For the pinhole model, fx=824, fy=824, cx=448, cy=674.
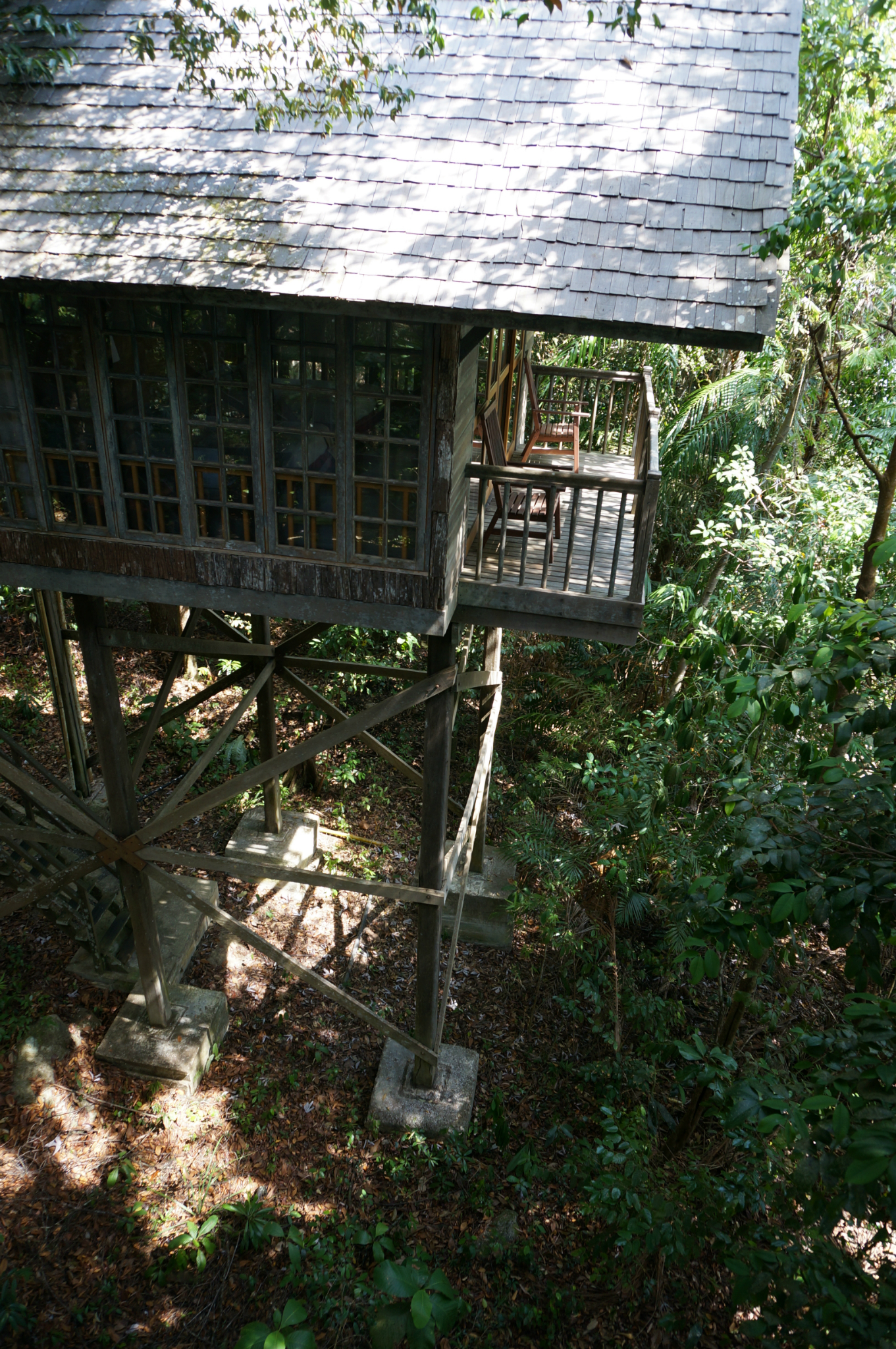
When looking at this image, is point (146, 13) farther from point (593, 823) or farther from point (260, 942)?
point (593, 823)

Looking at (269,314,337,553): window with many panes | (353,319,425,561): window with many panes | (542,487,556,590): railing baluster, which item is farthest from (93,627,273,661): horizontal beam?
(542,487,556,590): railing baluster

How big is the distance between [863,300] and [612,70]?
431 cm

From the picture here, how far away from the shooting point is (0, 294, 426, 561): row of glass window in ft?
A: 14.8

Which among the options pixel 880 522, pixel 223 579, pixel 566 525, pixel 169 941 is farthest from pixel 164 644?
pixel 880 522

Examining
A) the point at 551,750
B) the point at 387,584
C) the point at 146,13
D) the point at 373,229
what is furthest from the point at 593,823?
the point at 146,13

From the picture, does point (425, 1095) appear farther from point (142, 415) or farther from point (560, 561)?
point (142, 415)

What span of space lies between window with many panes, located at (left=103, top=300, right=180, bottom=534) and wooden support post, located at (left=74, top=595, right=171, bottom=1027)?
2.81ft

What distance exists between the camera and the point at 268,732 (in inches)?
346

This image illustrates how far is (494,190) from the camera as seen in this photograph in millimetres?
4262

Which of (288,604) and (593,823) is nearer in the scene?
(288,604)

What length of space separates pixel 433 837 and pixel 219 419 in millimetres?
3102

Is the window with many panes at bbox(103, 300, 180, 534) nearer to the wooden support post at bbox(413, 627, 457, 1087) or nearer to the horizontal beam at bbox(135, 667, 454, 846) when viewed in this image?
the horizontal beam at bbox(135, 667, 454, 846)

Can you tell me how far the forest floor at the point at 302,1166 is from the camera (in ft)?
17.7

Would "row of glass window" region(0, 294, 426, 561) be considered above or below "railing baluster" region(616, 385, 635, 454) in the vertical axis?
above
